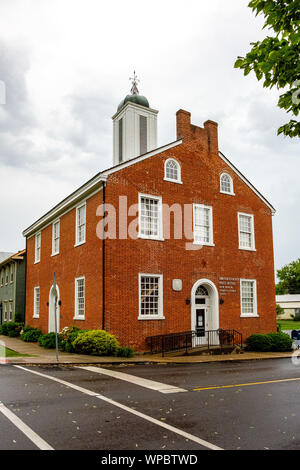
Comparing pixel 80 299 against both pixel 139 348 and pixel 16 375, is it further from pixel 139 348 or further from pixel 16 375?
pixel 16 375

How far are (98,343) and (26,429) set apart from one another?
403 inches

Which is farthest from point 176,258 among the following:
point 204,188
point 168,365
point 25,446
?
point 25,446

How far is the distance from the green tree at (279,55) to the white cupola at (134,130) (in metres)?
19.0

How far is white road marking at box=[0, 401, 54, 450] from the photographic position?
5.79 m

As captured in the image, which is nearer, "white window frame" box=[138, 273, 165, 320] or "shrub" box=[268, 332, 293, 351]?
"white window frame" box=[138, 273, 165, 320]

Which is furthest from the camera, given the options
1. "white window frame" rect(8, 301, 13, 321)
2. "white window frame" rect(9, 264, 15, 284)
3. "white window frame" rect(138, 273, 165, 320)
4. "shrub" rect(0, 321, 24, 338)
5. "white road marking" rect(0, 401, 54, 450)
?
"white window frame" rect(9, 264, 15, 284)

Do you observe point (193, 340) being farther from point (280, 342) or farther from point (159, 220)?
point (159, 220)

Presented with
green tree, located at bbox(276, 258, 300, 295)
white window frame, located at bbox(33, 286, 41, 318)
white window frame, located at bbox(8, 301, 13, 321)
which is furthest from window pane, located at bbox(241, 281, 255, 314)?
green tree, located at bbox(276, 258, 300, 295)

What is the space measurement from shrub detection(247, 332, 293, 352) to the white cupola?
13057mm

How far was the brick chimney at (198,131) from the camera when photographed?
21.8 metres

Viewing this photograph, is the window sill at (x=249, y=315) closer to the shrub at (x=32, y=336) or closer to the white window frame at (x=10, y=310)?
the shrub at (x=32, y=336)

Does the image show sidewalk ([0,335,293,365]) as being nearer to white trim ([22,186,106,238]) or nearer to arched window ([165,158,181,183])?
white trim ([22,186,106,238])

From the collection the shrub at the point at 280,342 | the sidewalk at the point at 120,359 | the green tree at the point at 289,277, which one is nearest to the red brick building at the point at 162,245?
the shrub at the point at 280,342

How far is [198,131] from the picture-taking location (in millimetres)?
22375
